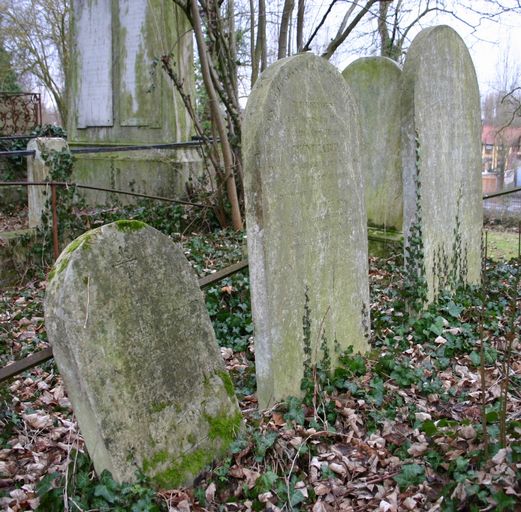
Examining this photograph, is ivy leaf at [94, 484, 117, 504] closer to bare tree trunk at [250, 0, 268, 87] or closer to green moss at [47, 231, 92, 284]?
green moss at [47, 231, 92, 284]

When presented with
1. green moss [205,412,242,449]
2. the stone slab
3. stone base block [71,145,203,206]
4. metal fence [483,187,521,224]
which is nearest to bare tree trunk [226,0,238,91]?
stone base block [71,145,203,206]

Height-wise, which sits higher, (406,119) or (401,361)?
(406,119)

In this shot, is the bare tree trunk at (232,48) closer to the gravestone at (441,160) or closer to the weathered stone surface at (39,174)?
the weathered stone surface at (39,174)

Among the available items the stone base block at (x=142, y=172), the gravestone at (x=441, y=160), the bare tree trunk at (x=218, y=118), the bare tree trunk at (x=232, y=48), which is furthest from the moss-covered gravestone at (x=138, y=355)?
the stone base block at (x=142, y=172)

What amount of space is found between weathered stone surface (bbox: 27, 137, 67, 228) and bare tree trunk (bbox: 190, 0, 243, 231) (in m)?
2.03

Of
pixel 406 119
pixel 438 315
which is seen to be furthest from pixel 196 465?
pixel 406 119

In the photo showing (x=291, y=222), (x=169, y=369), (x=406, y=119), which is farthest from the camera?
(x=406, y=119)

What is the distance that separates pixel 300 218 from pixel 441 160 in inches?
88.8

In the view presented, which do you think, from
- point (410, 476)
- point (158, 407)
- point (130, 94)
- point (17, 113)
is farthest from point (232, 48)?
point (17, 113)

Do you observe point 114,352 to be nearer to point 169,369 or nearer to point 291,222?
point 169,369

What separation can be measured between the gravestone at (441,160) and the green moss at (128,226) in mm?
2975

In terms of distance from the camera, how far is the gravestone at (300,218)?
3.85 m

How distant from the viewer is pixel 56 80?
24.8 metres

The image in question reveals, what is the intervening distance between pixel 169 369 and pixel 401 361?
2.04 metres
